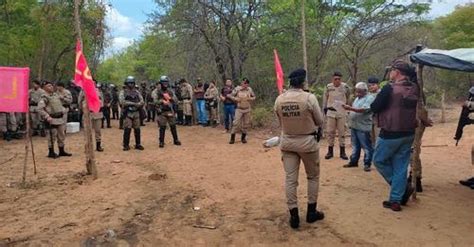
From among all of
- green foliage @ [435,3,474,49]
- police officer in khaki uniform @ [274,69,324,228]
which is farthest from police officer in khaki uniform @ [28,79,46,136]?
green foliage @ [435,3,474,49]

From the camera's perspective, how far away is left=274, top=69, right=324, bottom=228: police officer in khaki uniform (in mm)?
5152

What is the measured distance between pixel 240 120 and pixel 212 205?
5638 millimetres

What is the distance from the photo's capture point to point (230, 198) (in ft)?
21.5

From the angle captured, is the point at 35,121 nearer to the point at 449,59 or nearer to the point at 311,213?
the point at 311,213

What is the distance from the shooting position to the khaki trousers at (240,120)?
11.6 meters

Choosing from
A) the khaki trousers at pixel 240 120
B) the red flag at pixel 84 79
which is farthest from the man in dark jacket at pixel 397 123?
the khaki trousers at pixel 240 120

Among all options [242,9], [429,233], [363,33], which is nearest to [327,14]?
[363,33]

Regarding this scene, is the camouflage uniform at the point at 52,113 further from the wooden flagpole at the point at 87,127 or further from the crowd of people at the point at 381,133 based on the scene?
the crowd of people at the point at 381,133

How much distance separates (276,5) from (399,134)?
10679 millimetres

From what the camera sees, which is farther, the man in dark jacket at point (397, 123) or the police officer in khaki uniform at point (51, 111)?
the police officer in khaki uniform at point (51, 111)

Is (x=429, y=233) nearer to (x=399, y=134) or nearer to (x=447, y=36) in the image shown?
(x=399, y=134)

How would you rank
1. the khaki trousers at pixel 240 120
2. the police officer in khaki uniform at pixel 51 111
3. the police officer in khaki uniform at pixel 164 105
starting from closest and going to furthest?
→ the police officer in khaki uniform at pixel 51 111
the police officer in khaki uniform at pixel 164 105
the khaki trousers at pixel 240 120

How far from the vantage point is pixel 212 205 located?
6.23 m

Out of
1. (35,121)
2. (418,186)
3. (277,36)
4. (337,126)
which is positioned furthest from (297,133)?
(277,36)
